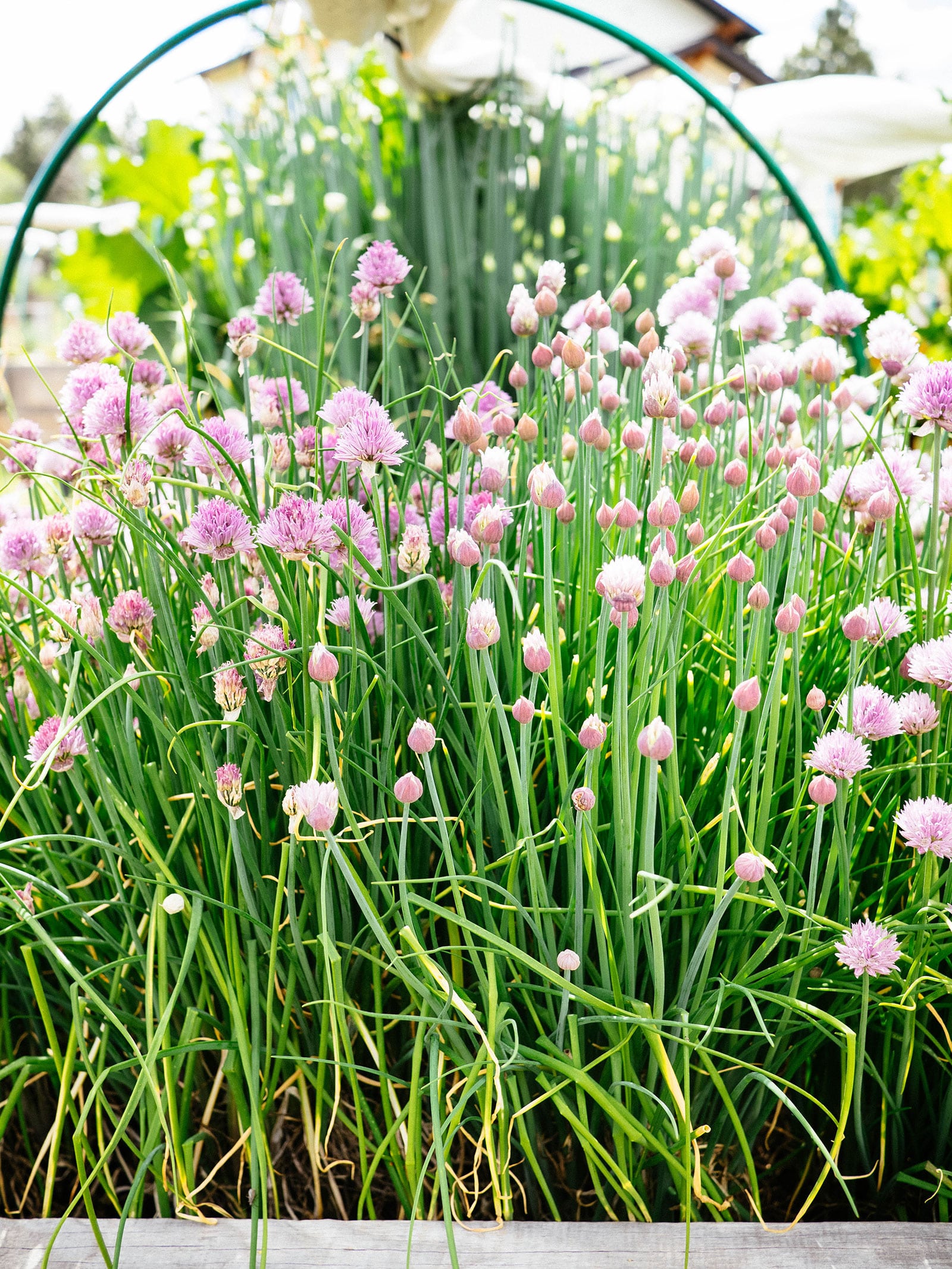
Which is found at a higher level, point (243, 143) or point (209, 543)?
point (243, 143)

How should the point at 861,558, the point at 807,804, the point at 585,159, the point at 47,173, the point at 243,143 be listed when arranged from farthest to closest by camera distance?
1. the point at 243,143
2. the point at 585,159
3. the point at 47,173
4. the point at 861,558
5. the point at 807,804

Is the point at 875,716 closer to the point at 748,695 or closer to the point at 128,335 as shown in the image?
the point at 748,695

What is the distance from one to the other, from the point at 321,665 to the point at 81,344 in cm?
46

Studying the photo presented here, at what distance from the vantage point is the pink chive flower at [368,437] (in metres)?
0.57

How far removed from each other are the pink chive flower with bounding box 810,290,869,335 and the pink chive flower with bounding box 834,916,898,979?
0.52 metres

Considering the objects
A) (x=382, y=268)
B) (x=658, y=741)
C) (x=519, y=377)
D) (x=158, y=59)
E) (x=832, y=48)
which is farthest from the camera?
(x=832, y=48)

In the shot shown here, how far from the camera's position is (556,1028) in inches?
24.6

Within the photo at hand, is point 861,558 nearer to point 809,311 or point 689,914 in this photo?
point 809,311

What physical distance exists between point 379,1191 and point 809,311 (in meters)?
0.85

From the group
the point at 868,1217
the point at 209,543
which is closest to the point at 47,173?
the point at 209,543

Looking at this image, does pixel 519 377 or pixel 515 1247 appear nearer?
pixel 515 1247

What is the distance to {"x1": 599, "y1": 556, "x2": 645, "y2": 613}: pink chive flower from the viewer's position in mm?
505

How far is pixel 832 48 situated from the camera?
23.7 metres

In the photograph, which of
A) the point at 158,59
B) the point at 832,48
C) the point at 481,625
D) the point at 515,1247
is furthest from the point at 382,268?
the point at 832,48
